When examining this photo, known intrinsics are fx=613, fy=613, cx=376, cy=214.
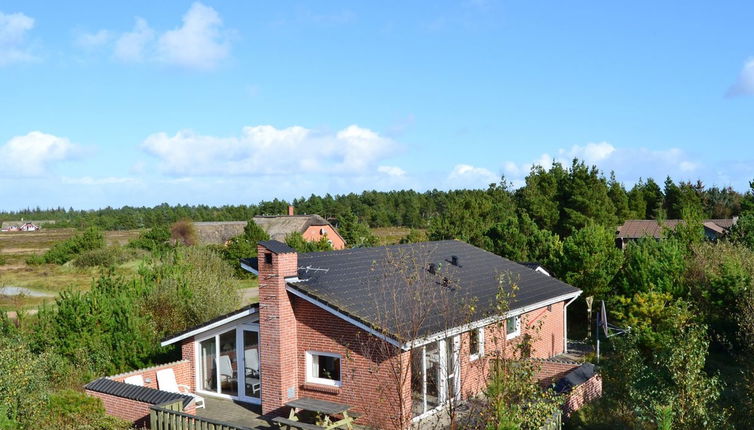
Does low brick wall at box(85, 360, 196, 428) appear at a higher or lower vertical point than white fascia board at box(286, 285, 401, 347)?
lower

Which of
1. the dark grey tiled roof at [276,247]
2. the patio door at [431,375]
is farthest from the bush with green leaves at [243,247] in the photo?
the patio door at [431,375]

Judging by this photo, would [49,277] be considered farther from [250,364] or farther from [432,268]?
[432,268]

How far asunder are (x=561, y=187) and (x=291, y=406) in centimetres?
4603

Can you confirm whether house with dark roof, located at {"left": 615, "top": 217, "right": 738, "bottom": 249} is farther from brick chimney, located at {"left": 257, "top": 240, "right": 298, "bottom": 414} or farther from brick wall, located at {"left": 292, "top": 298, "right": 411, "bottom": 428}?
brick chimney, located at {"left": 257, "top": 240, "right": 298, "bottom": 414}

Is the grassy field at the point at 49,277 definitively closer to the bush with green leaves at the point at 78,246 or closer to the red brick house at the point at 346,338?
the bush with green leaves at the point at 78,246

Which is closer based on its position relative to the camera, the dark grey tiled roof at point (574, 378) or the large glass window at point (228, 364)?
the dark grey tiled roof at point (574, 378)

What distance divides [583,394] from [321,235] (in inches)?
1970

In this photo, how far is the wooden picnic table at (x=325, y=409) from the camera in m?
13.7

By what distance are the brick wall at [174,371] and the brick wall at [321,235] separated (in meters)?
44.3

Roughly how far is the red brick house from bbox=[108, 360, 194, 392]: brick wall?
97 millimetres

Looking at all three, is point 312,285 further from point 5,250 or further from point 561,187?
point 5,250

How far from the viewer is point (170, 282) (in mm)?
22969

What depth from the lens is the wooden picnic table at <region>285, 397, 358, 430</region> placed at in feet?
44.8

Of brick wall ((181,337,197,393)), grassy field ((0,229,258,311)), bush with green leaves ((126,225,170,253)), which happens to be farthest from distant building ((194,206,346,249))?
brick wall ((181,337,197,393))
